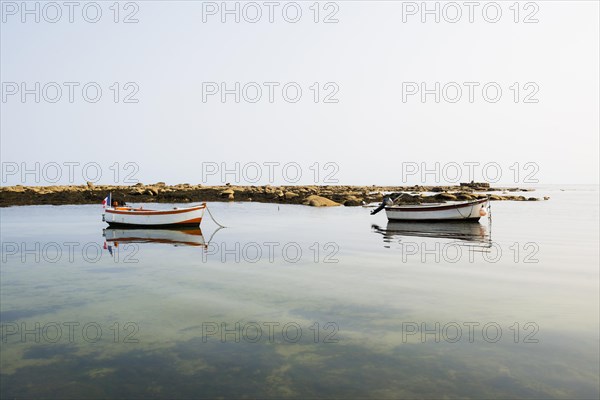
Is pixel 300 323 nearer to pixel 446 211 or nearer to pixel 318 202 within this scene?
pixel 446 211

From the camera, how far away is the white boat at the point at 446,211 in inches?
1438

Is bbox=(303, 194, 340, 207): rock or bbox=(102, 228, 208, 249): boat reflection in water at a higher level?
bbox=(303, 194, 340, 207): rock

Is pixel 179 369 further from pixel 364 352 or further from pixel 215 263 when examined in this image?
pixel 215 263

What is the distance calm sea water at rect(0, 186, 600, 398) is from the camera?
7.04 meters

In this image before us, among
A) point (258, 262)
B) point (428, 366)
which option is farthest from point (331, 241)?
point (428, 366)

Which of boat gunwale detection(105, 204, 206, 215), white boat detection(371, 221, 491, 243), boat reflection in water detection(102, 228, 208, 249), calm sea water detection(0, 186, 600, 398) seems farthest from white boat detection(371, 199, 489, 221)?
boat reflection in water detection(102, 228, 208, 249)

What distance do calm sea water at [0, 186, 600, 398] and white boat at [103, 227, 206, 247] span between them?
12.6 feet

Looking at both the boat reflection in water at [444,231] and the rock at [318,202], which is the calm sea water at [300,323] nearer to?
the boat reflection in water at [444,231]

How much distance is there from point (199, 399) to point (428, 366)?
3.62 metres

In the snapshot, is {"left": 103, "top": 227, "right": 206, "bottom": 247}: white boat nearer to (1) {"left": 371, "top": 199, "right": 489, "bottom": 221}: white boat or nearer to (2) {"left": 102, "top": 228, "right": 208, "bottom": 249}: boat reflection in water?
(2) {"left": 102, "top": 228, "right": 208, "bottom": 249}: boat reflection in water

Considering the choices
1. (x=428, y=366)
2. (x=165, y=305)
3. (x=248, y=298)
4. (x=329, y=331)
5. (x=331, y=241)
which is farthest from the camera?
(x=331, y=241)

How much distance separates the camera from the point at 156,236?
Result: 27.9m

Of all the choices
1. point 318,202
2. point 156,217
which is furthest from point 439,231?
point 318,202

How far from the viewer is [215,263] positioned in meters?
18.0
